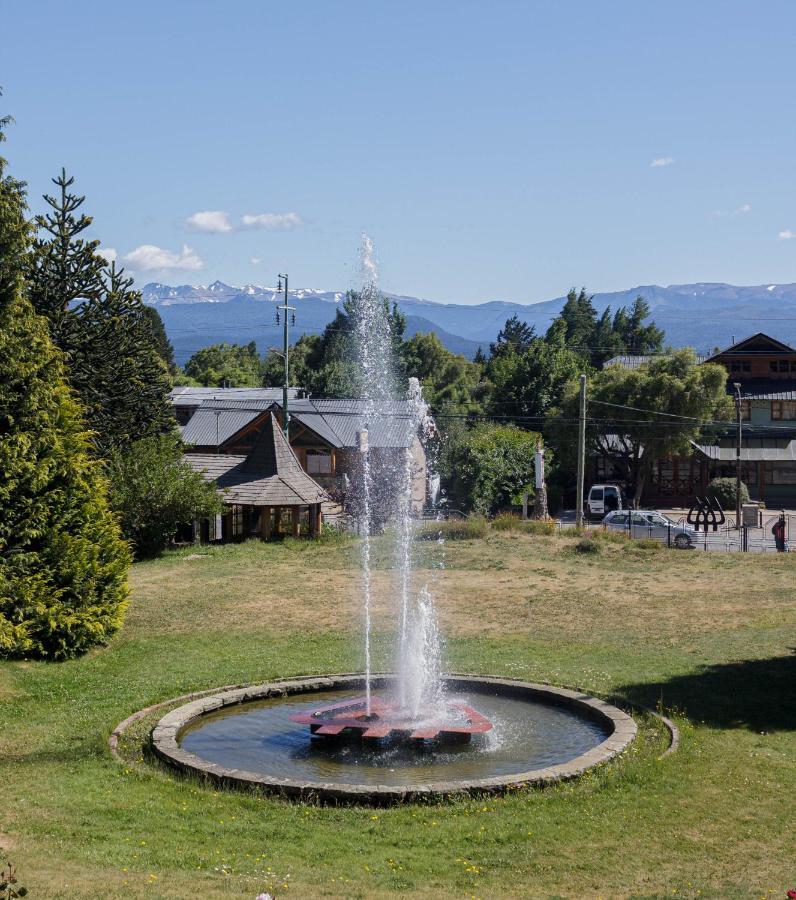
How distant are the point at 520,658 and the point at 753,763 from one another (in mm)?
6888

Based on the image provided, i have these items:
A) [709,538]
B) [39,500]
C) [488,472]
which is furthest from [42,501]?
[488,472]

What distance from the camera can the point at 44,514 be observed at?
748 inches

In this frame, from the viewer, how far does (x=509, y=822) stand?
35.2ft

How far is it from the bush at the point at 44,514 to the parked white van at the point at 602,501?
3399cm

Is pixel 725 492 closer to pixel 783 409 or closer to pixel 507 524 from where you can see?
pixel 783 409

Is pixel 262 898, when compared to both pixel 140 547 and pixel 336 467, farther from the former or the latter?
pixel 336 467

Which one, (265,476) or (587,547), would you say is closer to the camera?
(587,547)

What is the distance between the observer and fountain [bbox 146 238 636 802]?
1230 centimetres

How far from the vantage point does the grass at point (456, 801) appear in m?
9.38

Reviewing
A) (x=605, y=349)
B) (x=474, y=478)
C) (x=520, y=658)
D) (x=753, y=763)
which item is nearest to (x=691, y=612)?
(x=520, y=658)

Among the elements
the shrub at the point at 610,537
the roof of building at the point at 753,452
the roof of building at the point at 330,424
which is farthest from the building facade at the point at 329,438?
the roof of building at the point at 753,452

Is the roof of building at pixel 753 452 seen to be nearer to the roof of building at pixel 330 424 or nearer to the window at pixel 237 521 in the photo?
the roof of building at pixel 330 424

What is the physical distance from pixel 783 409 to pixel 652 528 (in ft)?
88.7

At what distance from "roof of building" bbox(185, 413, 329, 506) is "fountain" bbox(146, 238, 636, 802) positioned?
18.2 m
